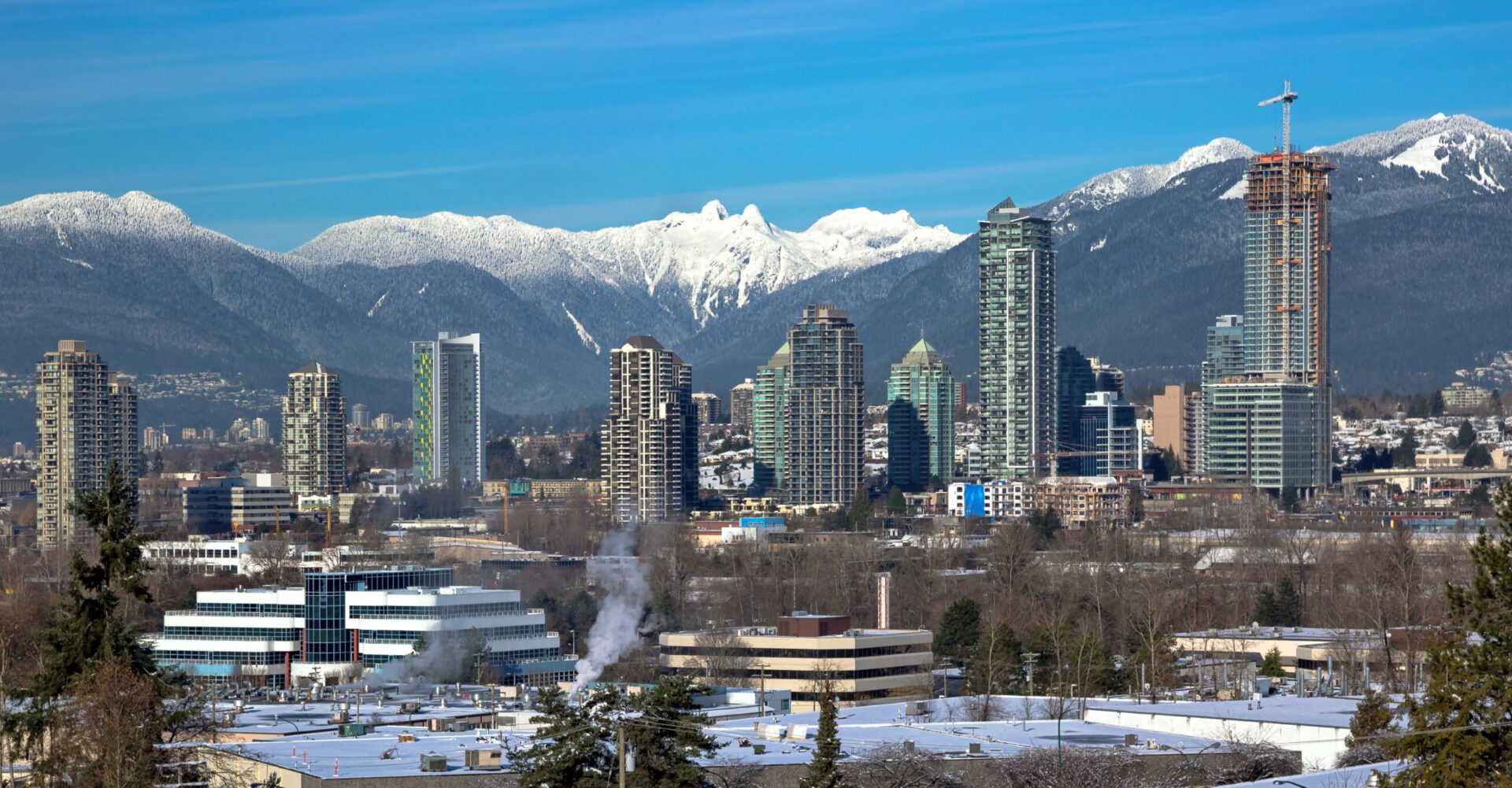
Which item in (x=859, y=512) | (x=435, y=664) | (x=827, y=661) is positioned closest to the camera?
(x=827, y=661)

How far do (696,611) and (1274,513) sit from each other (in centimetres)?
6852

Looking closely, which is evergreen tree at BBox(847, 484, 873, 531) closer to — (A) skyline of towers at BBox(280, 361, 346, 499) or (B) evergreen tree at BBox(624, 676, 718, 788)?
(A) skyline of towers at BBox(280, 361, 346, 499)

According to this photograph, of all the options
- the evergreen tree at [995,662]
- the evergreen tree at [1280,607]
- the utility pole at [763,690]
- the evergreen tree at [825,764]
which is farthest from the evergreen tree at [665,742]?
the evergreen tree at [1280,607]

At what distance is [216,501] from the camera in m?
165

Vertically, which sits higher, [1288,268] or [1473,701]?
[1288,268]

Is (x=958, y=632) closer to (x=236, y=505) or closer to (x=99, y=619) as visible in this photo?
(x=99, y=619)

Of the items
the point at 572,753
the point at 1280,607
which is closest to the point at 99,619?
the point at 572,753

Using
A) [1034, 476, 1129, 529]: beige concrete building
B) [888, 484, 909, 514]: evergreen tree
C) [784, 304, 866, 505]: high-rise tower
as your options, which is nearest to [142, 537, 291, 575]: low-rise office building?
[888, 484, 909, 514]: evergreen tree

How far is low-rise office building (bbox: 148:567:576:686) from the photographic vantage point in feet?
252

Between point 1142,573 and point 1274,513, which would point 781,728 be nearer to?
point 1142,573

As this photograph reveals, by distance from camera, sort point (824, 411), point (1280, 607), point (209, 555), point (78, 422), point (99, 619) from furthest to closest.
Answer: point (824, 411) < point (78, 422) < point (209, 555) < point (1280, 607) < point (99, 619)

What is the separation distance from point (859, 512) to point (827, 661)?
283ft

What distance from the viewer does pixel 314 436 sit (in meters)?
192

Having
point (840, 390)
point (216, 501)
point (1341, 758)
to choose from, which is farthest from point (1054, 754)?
point (840, 390)
